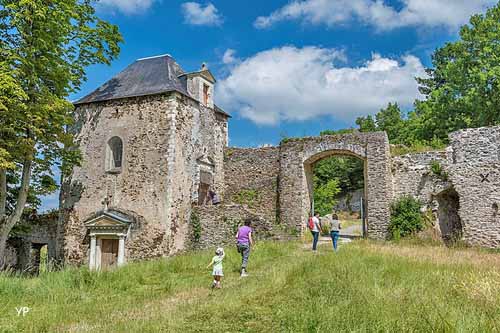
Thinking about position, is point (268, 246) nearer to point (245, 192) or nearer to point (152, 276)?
point (152, 276)

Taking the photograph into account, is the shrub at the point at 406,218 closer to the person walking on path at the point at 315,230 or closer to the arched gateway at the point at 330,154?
the arched gateway at the point at 330,154

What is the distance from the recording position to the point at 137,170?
1619 centimetres

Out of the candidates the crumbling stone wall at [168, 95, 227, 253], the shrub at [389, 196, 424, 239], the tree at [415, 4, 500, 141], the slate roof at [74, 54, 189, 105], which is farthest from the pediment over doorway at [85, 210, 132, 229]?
the tree at [415, 4, 500, 141]

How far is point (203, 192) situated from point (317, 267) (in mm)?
9955

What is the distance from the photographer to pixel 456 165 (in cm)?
1424

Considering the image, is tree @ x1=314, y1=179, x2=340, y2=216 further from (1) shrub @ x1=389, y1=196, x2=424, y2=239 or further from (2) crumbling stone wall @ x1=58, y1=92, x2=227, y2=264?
(2) crumbling stone wall @ x1=58, y1=92, x2=227, y2=264

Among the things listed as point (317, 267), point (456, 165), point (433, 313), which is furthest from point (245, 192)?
point (433, 313)

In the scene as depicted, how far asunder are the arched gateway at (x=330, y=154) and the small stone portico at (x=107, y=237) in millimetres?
6251

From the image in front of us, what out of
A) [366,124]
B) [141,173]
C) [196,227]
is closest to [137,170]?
[141,173]

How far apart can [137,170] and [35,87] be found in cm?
461

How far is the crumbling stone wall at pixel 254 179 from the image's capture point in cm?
1731

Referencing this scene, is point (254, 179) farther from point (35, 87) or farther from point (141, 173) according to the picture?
point (35, 87)

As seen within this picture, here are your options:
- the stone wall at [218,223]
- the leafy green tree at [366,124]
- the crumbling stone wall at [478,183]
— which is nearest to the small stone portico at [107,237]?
the stone wall at [218,223]

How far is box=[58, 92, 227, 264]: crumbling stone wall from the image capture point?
15617 mm
